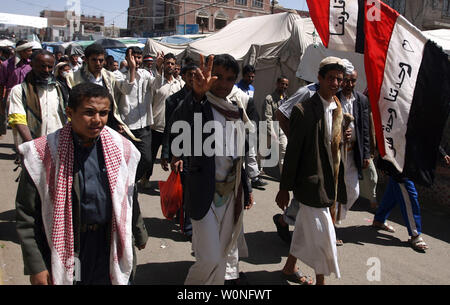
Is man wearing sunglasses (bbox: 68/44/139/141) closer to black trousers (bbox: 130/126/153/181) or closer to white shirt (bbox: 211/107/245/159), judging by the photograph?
black trousers (bbox: 130/126/153/181)

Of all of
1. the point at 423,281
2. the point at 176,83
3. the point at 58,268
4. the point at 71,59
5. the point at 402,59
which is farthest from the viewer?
the point at 71,59

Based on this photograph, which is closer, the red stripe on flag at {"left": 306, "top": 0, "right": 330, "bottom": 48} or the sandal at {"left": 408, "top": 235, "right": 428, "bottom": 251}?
the red stripe on flag at {"left": 306, "top": 0, "right": 330, "bottom": 48}

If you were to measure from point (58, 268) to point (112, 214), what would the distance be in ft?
1.22

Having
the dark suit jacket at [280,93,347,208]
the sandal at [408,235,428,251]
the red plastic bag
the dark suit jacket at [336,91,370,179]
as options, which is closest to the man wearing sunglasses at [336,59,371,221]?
the dark suit jacket at [336,91,370,179]

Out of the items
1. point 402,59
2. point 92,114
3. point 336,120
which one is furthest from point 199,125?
point 402,59

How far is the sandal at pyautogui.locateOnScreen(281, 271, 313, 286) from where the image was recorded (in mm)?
3727

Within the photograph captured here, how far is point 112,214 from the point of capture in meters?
2.25

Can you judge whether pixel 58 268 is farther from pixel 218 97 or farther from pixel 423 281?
pixel 423 281

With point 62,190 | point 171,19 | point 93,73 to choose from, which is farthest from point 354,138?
point 171,19

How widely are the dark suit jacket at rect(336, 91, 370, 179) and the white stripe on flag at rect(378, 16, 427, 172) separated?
2.87 ft

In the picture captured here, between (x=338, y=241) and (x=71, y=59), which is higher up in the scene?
(x=71, y=59)

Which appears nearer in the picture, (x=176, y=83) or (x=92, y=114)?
(x=92, y=114)

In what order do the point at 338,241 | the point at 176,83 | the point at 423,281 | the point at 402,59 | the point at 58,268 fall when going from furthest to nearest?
the point at 176,83
the point at 338,241
the point at 423,281
the point at 402,59
the point at 58,268

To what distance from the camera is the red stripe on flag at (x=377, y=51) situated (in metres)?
3.64
